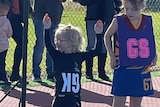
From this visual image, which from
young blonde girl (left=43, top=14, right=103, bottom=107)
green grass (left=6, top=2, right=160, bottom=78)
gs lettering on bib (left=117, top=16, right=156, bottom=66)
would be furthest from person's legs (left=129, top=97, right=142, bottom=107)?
green grass (left=6, top=2, right=160, bottom=78)

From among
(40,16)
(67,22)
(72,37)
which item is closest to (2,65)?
(40,16)

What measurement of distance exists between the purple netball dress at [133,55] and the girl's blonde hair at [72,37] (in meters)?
0.66

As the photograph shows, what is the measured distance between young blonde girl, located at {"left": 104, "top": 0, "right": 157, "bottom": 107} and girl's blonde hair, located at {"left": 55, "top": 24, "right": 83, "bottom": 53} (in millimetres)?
601

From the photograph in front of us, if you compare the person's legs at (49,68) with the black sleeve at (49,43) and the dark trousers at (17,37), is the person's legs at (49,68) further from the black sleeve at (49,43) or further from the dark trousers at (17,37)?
the black sleeve at (49,43)

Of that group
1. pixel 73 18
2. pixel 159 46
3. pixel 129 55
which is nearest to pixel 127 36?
pixel 129 55

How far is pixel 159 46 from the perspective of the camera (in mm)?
14469

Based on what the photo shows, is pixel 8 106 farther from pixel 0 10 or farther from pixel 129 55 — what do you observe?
pixel 129 55

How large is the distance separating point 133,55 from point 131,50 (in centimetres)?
6

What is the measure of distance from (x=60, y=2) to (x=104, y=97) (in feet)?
5.75

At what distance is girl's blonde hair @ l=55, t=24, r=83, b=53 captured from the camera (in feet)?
16.8

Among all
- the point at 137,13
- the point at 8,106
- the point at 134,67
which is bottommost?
the point at 8,106

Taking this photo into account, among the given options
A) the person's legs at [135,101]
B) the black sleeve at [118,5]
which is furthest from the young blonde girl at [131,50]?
the black sleeve at [118,5]

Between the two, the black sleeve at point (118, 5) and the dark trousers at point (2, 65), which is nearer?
the dark trousers at point (2, 65)

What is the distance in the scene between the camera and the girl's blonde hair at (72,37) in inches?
201
